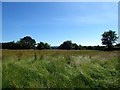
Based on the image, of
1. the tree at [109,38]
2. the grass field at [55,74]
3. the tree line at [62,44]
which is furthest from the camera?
the tree at [109,38]

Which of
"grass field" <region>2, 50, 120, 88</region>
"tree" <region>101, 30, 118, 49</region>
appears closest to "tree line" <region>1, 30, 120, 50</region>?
"tree" <region>101, 30, 118, 49</region>

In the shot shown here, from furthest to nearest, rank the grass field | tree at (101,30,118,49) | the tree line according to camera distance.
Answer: tree at (101,30,118,49) < the tree line < the grass field

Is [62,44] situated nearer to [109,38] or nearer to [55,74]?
[109,38]

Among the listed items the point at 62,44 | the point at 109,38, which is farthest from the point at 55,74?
the point at 109,38

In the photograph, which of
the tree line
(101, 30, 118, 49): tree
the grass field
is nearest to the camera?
the grass field

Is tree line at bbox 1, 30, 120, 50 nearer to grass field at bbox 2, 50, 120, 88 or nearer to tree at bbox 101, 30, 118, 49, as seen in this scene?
tree at bbox 101, 30, 118, 49

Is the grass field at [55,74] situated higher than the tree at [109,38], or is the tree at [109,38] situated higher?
the tree at [109,38]

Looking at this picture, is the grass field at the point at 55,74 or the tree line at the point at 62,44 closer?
the grass field at the point at 55,74

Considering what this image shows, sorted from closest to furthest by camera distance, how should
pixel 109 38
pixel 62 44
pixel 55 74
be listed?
pixel 55 74 < pixel 62 44 < pixel 109 38

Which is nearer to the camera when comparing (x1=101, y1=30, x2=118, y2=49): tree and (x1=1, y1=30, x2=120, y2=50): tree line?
(x1=1, y1=30, x2=120, y2=50): tree line

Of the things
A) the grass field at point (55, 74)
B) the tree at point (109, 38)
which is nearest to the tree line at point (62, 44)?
the tree at point (109, 38)

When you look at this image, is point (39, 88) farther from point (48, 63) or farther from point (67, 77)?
point (48, 63)

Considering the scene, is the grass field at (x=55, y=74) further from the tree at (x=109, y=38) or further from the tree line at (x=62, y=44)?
the tree at (x=109, y=38)

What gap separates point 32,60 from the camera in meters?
15.3
